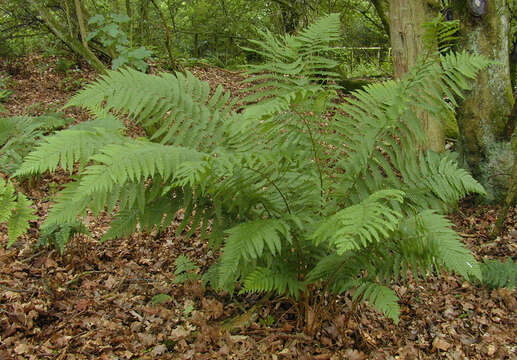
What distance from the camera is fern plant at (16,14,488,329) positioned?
5.65 ft

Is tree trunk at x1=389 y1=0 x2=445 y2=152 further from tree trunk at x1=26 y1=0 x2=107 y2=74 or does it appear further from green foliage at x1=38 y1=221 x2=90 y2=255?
tree trunk at x1=26 y1=0 x2=107 y2=74

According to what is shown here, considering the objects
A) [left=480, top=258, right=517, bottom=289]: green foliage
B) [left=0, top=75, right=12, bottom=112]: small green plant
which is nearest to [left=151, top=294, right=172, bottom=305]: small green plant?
[left=480, top=258, right=517, bottom=289]: green foliage

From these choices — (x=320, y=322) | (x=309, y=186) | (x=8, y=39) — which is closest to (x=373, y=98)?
(x=309, y=186)

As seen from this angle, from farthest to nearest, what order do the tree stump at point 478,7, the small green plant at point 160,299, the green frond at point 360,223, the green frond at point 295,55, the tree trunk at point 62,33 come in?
the tree trunk at point 62,33
the tree stump at point 478,7
the small green plant at point 160,299
the green frond at point 295,55
the green frond at point 360,223

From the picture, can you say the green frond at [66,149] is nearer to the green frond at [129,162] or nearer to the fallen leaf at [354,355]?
the green frond at [129,162]

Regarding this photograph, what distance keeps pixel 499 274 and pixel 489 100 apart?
1.95 m

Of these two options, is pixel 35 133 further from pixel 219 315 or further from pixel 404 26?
pixel 404 26

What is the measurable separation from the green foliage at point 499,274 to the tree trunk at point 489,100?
1.35m

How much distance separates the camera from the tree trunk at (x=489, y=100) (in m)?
3.96

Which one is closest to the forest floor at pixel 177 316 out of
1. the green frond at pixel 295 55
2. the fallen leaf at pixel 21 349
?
the fallen leaf at pixel 21 349

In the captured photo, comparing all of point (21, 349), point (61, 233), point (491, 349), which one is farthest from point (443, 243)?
point (61, 233)

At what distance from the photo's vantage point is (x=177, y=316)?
2.38 metres

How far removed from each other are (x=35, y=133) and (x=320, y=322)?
3.49 meters

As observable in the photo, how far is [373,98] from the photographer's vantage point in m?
2.17
